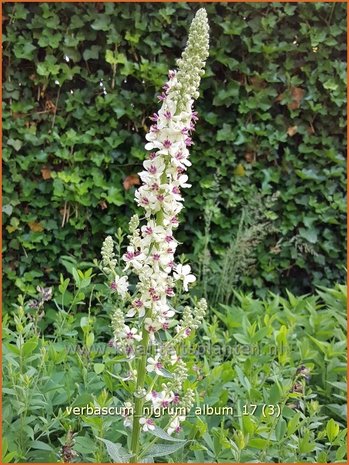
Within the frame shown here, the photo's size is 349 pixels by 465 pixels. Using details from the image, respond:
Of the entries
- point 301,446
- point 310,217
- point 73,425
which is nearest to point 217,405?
point 301,446

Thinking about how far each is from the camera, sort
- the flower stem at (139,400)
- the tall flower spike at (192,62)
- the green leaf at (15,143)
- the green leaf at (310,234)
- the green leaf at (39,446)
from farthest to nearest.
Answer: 1. the green leaf at (310,234)
2. the green leaf at (15,143)
3. the green leaf at (39,446)
4. the flower stem at (139,400)
5. the tall flower spike at (192,62)

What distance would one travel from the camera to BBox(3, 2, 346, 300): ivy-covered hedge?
12.8 feet

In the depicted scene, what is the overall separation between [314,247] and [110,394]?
2.48 m

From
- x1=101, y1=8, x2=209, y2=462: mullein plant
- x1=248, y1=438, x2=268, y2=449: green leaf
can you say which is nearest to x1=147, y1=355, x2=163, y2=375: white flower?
x1=101, y1=8, x2=209, y2=462: mullein plant

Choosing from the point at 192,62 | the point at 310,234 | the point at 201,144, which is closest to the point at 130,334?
the point at 192,62

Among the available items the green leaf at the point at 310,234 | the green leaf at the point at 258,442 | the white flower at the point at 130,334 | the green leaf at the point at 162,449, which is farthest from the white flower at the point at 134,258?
the green leaf at the point at 310,234

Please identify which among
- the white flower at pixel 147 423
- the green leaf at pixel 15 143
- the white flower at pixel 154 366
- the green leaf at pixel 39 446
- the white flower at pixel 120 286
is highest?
the green leaf at pixel 15 143

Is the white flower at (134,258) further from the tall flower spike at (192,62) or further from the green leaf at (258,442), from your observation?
the green leaf at (258,442)

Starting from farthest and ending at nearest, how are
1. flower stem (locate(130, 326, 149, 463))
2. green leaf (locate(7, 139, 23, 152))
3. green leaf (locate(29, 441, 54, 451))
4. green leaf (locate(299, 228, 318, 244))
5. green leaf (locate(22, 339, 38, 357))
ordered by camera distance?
green leaf (locate(299, 228, 318, 244)) → green leaf (locate(7, 139, 23, 152)) → green leaf (locate(22, 339, 38, 357)) → green leaf (locate(29, 441, 54, 451)) → flower stem (locate(130, 326, 149, 463))

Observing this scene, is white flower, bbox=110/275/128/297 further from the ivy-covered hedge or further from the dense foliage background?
the ivy-covered hedge

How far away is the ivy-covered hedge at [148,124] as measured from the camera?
3.89 meters

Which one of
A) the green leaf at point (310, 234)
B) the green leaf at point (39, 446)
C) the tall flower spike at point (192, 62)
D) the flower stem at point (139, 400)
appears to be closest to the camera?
the tall flower spike at point (192, 62)

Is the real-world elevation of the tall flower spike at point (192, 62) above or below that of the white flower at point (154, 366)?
above

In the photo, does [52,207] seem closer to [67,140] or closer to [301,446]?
[67,140]
